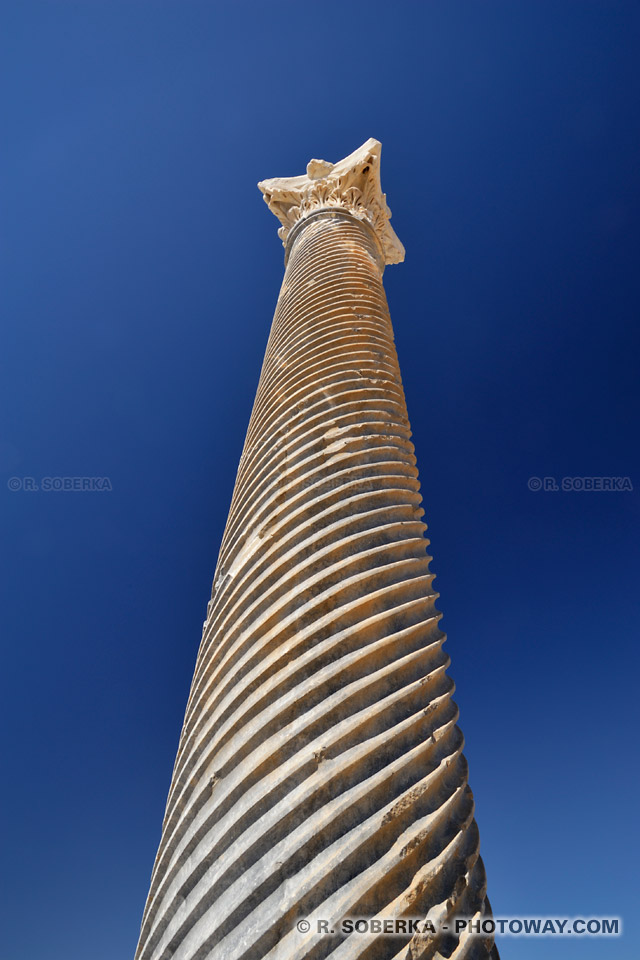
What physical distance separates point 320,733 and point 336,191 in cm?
697

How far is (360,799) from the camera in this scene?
1.83m

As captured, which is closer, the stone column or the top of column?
the stone column

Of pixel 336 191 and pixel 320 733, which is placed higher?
pixel 336 191

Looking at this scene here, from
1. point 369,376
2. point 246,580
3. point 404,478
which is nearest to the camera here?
point 246,580

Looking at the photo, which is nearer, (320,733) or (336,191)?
(320,733)

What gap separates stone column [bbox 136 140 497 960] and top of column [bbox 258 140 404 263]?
461 centimetres

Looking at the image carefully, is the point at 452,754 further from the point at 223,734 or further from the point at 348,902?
the point at 223,734

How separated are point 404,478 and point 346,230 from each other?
4.41m

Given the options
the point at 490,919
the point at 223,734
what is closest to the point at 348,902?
the point at 490,919

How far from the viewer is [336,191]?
282 inches

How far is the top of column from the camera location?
715 cm

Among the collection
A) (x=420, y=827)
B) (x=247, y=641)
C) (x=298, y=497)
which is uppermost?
(x=298, y=497)

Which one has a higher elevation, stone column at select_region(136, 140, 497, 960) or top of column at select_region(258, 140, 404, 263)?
top of column at select_region(258, 140, 404, 263)

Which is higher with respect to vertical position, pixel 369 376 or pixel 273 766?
pixel 369 376
